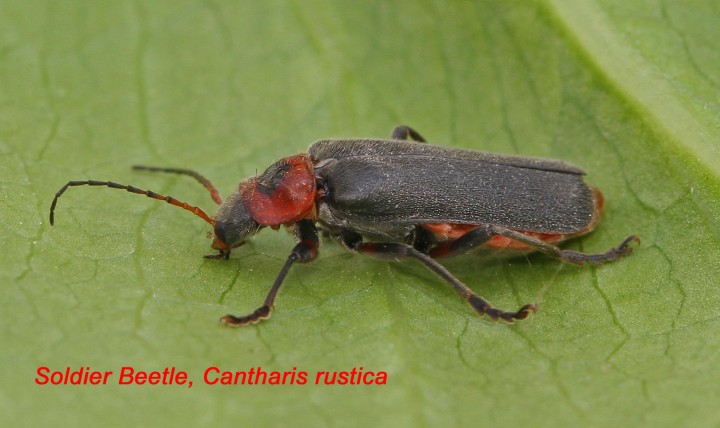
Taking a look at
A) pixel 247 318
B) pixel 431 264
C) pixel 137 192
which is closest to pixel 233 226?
pixel 137 192

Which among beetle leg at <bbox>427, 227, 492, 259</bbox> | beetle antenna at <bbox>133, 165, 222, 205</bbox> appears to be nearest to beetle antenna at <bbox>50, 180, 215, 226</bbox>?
beetle antenna at <bbox>133, 165, 222, 205</bbox>

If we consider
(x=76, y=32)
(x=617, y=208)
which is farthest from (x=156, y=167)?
(x=617, y=208)

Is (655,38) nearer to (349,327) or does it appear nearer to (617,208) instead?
(617,208)

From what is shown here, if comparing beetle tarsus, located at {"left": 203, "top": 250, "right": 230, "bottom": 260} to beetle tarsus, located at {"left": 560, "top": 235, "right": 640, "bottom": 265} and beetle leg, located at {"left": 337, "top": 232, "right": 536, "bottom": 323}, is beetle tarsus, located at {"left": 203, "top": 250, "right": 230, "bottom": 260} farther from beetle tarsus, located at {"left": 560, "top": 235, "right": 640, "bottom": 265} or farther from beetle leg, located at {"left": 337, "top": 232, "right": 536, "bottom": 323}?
beetle tarsus, located at {"left": 560, "top": 235, "right": 640, "bottom": 265}

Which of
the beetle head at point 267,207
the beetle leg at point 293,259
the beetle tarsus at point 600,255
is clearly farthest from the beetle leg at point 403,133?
the beetle tarsus at point 600,255

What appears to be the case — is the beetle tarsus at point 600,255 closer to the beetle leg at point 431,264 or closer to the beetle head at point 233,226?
the beetle leg at point 431,264
